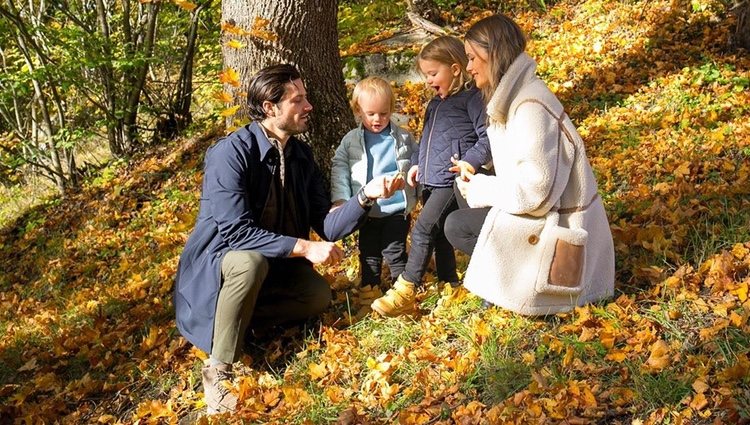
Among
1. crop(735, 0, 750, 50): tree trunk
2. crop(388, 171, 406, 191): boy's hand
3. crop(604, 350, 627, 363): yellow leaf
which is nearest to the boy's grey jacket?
crop(388, 171, 406, 191): boy's hand

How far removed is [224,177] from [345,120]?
5.84 feet

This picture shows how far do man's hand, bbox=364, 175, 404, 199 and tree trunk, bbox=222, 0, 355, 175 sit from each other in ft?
4.97

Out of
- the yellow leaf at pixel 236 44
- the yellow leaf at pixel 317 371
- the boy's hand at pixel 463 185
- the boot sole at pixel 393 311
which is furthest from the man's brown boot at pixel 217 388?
the yellow leaf at pixel 236 44

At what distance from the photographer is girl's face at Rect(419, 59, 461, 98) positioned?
3.55 meters

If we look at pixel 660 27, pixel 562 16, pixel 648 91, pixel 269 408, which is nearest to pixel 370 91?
pixel 269 408

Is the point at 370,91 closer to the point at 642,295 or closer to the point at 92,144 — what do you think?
the point at 642,295

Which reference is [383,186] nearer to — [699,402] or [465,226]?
[465,226]

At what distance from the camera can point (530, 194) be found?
2.93 meters

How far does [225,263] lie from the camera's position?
3340 mm

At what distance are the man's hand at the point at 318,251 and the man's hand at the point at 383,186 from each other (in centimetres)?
39

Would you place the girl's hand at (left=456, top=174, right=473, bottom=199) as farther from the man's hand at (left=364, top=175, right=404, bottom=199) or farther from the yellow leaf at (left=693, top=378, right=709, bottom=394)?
the yellow leaf at (left=693, top=378, right=709, bottom=394)

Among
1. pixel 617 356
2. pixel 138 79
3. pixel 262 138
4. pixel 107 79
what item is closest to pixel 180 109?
pixel 138 79

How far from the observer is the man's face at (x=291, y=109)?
11.5 feet

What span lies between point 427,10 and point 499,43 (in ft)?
22.7
